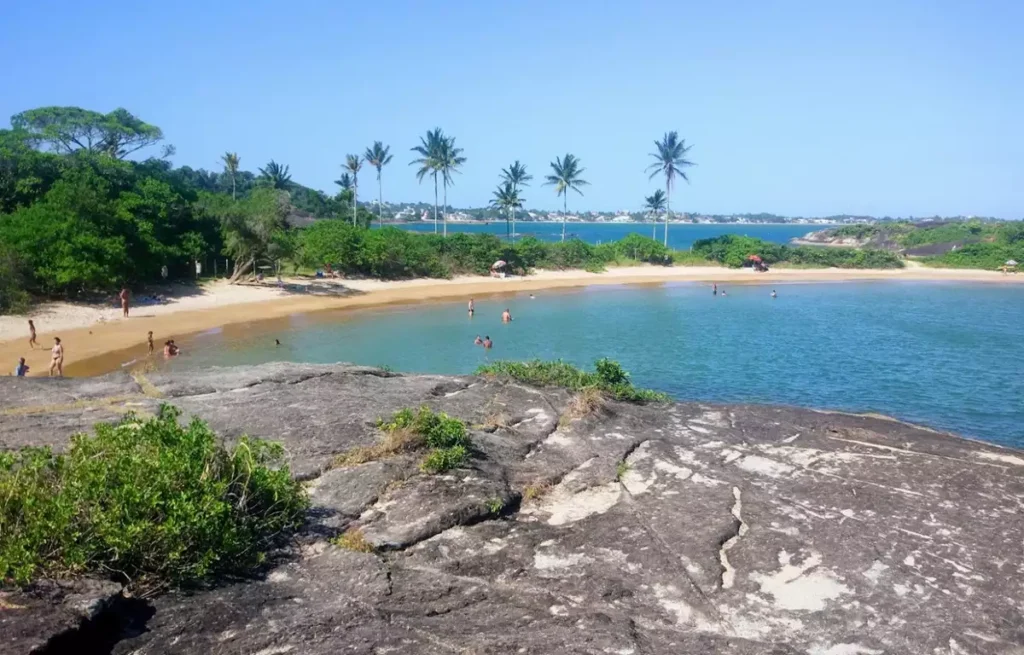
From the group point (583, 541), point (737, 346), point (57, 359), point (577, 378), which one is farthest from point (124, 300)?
point (583, 541)

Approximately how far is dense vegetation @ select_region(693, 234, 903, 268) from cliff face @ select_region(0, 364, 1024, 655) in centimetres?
5890

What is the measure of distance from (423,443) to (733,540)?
5241mm

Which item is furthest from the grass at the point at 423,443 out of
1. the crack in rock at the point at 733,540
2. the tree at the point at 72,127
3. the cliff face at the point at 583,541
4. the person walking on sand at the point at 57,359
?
the tree at the point at 72,127

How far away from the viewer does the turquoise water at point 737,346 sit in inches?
961

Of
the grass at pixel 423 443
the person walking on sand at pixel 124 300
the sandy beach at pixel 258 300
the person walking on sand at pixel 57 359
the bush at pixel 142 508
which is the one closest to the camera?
the bush at pixel 142 508

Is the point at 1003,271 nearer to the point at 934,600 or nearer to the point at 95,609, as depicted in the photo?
the point at 934,600

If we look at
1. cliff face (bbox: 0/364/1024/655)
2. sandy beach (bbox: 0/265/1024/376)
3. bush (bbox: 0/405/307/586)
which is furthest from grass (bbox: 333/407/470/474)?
sandy beach (bbox: 0/265/1024/376)

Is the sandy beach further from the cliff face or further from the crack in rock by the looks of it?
the crack in rock

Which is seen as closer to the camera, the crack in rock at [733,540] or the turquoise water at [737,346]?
the crack in rock at [733,540]

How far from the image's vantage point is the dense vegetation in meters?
74.6

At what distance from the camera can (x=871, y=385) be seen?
26203 mm

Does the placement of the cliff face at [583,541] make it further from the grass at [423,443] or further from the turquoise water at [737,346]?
the turquoise water at [737,346]

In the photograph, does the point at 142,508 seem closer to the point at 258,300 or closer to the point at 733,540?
the point at 733,540

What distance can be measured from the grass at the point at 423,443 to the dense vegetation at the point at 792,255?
210 ft
